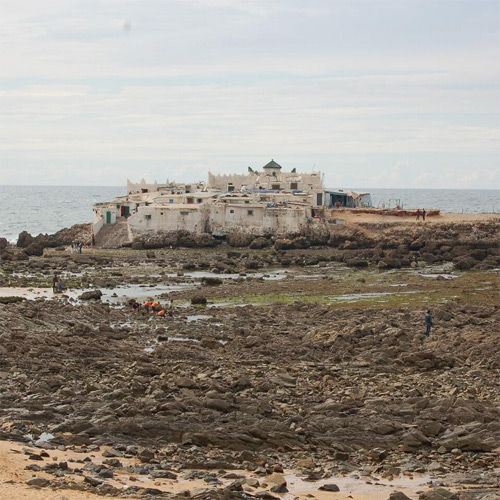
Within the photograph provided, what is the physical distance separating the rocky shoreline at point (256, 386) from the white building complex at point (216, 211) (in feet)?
96.1

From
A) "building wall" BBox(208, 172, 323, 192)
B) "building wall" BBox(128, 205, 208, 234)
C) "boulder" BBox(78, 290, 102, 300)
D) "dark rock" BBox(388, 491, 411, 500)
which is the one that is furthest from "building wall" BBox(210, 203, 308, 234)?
"dark rock" BBox(388, 491, 411, 500)

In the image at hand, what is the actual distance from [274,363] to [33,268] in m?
35.7

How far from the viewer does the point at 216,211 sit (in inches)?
3290

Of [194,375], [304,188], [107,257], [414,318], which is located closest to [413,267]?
[107,257]

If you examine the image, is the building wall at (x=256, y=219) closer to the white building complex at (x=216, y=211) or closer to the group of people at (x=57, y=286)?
the white building complex at (x=216, y=211)

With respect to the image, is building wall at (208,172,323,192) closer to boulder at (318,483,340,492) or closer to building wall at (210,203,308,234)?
building wall at (210,203,308,234)

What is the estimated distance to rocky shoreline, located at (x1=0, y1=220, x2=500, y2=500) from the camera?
768 inches

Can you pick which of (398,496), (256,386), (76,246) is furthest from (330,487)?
(76,246)

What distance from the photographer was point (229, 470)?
63.9 feet

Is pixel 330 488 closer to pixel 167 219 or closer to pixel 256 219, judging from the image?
pixel 256 219

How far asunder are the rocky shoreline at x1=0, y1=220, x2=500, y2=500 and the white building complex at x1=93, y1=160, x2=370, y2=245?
29288mm

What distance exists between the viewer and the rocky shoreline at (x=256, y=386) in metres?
19.5

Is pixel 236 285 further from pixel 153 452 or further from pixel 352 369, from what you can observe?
pixel 153 452

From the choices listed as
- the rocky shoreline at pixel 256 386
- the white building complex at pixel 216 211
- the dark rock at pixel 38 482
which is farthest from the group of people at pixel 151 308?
the white building complex at pixel 216 211
